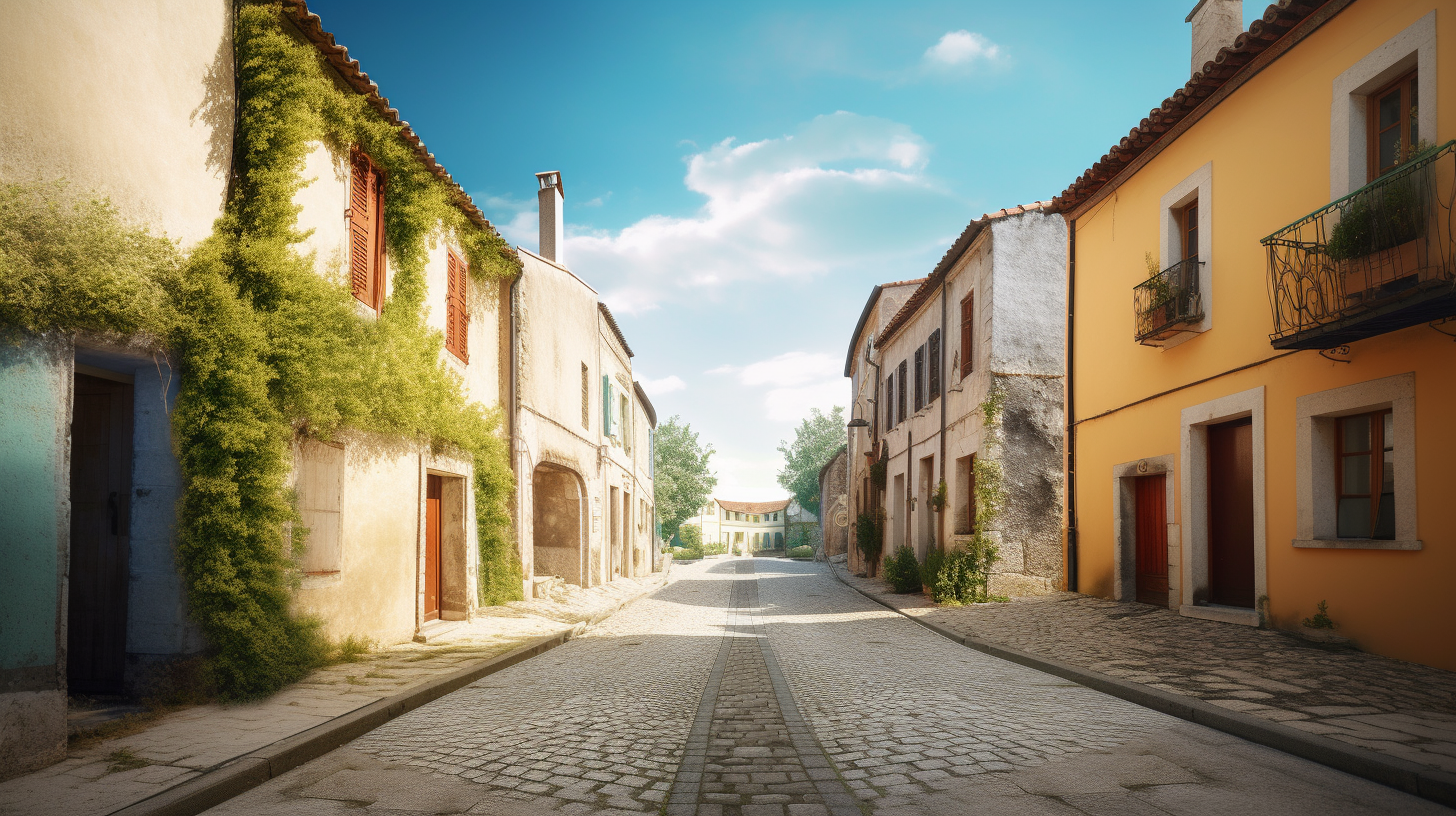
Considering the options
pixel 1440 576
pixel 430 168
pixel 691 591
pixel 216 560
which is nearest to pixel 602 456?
pixel 691 591

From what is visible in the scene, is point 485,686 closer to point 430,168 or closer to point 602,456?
point 430,168

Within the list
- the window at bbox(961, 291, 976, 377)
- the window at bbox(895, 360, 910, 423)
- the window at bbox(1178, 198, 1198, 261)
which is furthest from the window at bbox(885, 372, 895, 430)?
the window at bbox(1178, 198, 1198, 261)

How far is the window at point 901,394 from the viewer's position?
69.2 ft

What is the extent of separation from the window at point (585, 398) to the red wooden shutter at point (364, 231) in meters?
9.07

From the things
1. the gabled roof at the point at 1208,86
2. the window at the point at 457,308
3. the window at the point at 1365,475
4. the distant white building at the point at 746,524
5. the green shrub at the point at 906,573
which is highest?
the gabled roof at the point at 1208,86

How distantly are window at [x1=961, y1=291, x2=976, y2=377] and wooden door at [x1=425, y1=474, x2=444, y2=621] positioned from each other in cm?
944

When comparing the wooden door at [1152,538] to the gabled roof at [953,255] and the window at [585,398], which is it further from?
the window at [585,398]

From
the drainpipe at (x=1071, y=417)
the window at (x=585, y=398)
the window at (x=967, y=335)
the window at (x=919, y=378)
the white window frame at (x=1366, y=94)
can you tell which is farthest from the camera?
the window at (x=919, y=378)

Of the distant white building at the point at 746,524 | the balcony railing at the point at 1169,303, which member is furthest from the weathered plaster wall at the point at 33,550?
the distant white building at the point at 746,524

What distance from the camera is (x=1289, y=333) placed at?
25.4 feet

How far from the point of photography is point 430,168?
34.5 ft

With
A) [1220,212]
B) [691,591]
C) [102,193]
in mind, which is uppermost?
[1220,212]

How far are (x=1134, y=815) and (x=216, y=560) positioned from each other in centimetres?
613

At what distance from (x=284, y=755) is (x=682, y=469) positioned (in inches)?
1697
